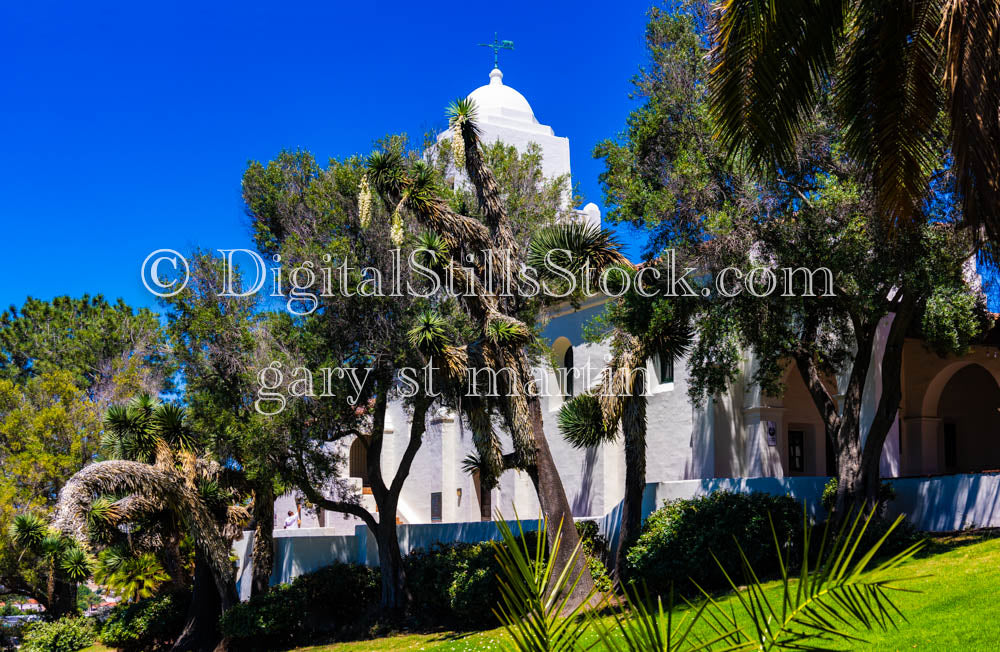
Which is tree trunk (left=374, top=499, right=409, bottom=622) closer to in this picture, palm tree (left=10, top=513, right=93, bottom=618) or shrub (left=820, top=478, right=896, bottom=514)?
palm tree (left=10, top=513, right=93, bottom=618)

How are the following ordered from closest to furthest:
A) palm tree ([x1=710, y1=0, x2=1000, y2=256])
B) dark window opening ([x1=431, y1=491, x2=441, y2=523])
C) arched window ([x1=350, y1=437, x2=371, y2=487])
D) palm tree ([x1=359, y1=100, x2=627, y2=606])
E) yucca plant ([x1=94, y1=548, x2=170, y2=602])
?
palm tree ([x1=710, y1=0, x2=1000, y2=256]) < palm tree ([x1=359, y1=100, x2=627, y2=606]) < yucca plant ([x1=94, y1=548, x2=170, y2=602]) < dark window opening ([x1=431, y1=491, x2=441, y2=523]) < arched window ([x1=350, y1=437, x2=371, y2=487])

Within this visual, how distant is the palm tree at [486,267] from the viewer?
1727 cm

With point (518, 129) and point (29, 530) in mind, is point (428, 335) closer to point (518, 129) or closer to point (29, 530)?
point (29, 530)

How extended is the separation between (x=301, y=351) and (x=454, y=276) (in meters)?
4.70

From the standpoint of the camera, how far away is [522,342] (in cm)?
1703

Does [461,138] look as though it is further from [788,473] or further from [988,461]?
[988,461]

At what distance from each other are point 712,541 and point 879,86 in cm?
904

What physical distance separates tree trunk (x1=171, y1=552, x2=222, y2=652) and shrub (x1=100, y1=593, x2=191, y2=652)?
59 cm

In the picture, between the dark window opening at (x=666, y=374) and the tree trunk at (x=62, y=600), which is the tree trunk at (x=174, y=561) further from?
the dark window opening at (x=666, y=374)

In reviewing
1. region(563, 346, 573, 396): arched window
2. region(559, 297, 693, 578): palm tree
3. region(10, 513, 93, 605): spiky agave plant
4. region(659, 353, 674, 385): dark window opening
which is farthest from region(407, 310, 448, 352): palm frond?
region(563, 346, 573, 396): arched window

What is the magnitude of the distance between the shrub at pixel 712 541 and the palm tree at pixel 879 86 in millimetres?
7882

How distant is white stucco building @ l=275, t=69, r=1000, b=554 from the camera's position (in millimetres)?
23047

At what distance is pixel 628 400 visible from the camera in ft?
55.9

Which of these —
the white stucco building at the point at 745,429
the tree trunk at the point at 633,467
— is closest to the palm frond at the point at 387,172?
the tree trunk at the point at 633,467
